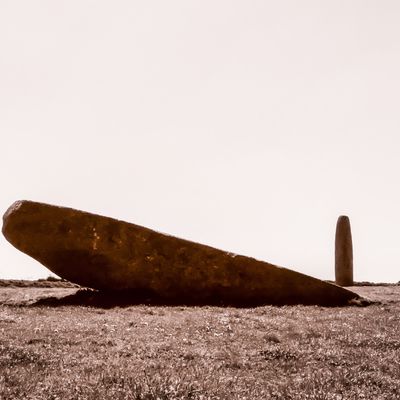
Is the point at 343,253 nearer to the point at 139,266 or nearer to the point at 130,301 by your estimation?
the point at 139,266

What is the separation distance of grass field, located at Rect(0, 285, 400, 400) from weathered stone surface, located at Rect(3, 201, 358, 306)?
12.9ft

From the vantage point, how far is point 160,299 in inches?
762

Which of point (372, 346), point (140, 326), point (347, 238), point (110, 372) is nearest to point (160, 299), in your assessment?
point (140, 326)

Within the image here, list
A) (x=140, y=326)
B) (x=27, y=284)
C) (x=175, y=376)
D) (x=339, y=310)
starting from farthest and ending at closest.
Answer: (x=27, y=284)
(x=339, y=310)
(x=140, y=326)
(x=175, y=376)

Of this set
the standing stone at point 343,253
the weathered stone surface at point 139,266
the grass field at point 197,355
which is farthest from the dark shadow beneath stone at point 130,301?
the standing stone at point 343,253

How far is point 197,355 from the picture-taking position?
9188 millimetres

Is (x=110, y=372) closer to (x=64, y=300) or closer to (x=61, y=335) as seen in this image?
(x=61, y=335)

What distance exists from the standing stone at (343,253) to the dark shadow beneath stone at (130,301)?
442 inches

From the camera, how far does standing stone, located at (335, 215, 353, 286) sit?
99.6ft

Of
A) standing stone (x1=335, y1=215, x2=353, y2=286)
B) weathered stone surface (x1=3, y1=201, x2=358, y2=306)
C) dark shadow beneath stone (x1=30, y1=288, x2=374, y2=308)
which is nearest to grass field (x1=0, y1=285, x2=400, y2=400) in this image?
dark shadow beneath stone (x1=30, y1=288, x2=374, y2=308)

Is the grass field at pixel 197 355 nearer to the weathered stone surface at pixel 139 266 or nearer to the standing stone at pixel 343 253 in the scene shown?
the weathered stone surface at pixel 139 266

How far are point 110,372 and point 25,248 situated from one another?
13275 mm

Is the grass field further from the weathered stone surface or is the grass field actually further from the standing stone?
the standing stone

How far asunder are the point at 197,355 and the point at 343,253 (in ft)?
78.4
